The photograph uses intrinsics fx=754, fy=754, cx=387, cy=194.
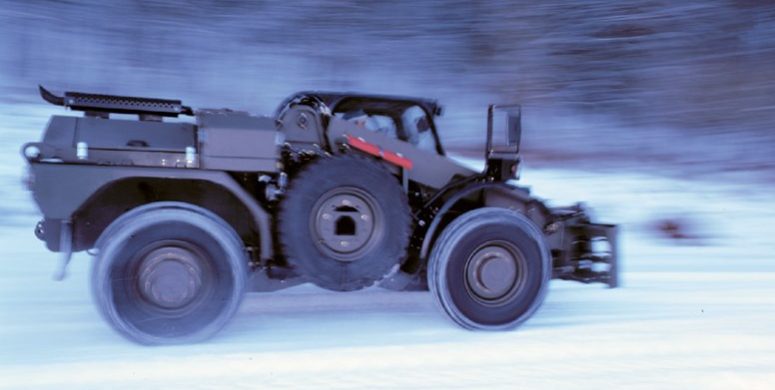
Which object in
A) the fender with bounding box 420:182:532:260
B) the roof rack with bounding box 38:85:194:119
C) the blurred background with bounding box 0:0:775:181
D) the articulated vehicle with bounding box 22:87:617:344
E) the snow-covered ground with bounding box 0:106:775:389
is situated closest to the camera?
the snow-covered ground with bounding box 0:106:775:389

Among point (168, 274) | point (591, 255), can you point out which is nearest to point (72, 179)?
point (168, 274)

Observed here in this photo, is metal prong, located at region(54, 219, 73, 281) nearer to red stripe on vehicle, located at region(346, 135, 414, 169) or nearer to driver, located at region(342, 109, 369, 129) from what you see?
red stripe on vehicle, located at region(346, 135, 414, 169)

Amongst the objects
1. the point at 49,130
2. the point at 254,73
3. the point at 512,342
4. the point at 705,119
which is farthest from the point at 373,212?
the point at 705,119

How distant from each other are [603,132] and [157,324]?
36.7 feet

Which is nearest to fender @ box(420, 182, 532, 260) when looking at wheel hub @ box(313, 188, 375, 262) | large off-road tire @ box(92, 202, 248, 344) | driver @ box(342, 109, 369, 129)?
wheel hub @ box(313, 188, 375, 262)

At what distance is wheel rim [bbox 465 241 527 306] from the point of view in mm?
5113

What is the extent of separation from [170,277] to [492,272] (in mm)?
2109

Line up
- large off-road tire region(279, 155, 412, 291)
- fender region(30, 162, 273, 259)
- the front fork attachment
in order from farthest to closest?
the front fork attachment
large off-road tire region(279, 155, 412, 291)
fender region(30, 162, 273, 259)

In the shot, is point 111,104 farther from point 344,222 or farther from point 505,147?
point 505,147

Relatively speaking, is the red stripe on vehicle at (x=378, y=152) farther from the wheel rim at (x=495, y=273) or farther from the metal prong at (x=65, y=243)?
the metal prong at (x=65, y=243)

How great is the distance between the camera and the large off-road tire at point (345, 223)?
4797mm

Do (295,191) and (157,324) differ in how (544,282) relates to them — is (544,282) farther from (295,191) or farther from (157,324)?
(157,324)

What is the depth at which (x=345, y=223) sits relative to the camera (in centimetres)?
493

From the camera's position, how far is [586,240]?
567 centimetres
